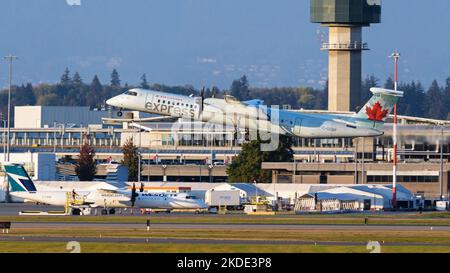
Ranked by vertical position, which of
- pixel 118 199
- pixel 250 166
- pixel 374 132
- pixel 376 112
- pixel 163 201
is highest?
pixel 376 112

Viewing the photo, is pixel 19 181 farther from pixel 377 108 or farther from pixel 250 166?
pixel 250 166

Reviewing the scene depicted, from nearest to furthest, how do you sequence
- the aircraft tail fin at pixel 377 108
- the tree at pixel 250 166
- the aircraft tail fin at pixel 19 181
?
the aircraft tail fin at pixel 377 108, the aircraft tail fin at pixel 19 181, the tree at pixel 250 166

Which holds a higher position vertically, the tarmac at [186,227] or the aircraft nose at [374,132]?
the aircraft nose at [374,132]

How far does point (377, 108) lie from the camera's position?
411ft

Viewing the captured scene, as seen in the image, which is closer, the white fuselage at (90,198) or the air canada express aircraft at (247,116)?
the air canada express aircraft at (247,116)

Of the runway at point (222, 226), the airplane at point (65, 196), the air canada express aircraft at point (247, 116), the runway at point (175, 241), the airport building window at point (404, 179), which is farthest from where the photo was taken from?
the airport building window at point (404, 179)

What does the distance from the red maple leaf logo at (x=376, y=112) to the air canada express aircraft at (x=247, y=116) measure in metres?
1.31

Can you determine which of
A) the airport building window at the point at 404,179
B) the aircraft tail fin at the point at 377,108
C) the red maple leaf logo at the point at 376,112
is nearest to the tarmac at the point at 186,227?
the aircraft tail fin at the point at 377,108

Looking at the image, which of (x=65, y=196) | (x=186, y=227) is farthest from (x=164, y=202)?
(x=186, y=227)

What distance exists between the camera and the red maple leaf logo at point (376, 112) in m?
123

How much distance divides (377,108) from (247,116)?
1344 cm

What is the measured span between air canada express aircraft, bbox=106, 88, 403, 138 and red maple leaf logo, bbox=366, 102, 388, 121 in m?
1.31

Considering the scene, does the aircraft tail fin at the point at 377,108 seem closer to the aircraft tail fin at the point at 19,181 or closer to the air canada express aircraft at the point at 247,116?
the air canada express aircraft at the point at 247,116

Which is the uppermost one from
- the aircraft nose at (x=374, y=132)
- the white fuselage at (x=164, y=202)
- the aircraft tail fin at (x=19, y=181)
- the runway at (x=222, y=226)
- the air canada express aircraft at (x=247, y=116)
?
the air canada express aircraft at (x=247, y=116)
